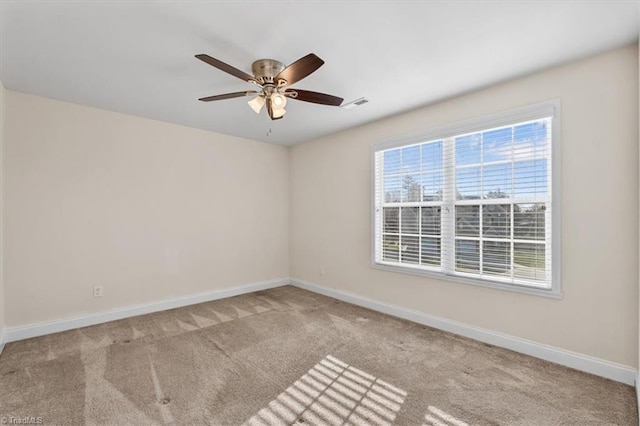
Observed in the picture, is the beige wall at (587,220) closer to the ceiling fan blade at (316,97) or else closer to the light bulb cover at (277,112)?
the ceiling fan blade at (316,97)

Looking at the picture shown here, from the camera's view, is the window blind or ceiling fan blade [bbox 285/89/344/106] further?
the window blind

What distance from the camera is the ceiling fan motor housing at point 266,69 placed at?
228 centimetres

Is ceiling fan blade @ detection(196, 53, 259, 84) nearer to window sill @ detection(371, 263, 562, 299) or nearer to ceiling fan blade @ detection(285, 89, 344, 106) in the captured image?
ceiling fan blade @ detection(285, 89, 344, 106)

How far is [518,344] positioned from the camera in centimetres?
269

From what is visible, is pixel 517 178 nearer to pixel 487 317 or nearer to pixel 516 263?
pixel 516 263

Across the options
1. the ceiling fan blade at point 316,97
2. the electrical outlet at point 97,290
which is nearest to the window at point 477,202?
the ceiling fan blade at point 316,97

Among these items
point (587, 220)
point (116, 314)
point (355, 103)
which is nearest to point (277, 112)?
point (355, 103)

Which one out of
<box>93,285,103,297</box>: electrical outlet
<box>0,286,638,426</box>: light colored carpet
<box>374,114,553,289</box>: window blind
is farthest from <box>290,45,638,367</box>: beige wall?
<box>93,285,103,297</box>: electrical outlet

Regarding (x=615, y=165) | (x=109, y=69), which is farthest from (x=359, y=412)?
(x=109, y=69)

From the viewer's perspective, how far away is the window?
8.55 feet

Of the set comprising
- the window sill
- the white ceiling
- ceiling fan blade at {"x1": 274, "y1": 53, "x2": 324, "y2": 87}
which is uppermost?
the white ceiling

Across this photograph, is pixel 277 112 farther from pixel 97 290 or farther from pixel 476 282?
pixel 97 290

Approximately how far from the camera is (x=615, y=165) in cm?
226

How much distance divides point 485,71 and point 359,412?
2.83m
